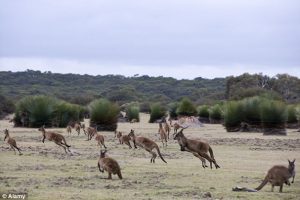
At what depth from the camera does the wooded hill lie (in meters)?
89.0

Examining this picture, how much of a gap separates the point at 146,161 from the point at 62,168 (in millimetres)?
3416

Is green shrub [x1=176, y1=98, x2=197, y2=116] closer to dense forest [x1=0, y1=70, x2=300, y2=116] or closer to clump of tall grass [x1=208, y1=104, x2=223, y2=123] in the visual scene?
A: clump of tall grass [x1=208, y1=104, x2=223, y2=123]

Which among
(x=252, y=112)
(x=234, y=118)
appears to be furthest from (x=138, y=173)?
(x=252, y=112)

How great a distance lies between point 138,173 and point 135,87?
12576 centimetres

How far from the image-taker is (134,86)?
471ft

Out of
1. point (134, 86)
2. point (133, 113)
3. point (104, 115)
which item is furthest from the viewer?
point (134, 86)

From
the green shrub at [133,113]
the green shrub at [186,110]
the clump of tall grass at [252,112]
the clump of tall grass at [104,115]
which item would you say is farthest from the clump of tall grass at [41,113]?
the green shrub at [186,110]

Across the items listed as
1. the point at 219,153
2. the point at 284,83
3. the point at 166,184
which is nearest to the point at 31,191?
the point at 166,184

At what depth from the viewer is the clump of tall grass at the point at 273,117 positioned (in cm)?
3572

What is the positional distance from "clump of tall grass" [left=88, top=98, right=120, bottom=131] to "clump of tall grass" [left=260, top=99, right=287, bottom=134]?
26.5ft

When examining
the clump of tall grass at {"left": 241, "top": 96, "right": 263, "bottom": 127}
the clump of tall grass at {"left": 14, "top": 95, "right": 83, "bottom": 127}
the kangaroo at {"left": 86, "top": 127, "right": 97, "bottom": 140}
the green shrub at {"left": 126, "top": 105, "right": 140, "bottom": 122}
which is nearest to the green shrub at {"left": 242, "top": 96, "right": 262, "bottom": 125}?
the clump of tall grass at {"left": 241, "top": 96, "right": 263, "bottom": 127}

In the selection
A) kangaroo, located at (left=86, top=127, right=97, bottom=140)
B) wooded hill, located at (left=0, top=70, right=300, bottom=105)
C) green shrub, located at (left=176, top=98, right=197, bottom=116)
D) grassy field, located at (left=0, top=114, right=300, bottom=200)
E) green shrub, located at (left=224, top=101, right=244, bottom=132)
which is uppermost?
wooded hill, located at (left=0, top=70, right=300, bottom=105)

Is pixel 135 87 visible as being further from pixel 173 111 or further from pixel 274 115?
pixel 274 115

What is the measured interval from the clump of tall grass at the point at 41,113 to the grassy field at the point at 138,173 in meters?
13.7
